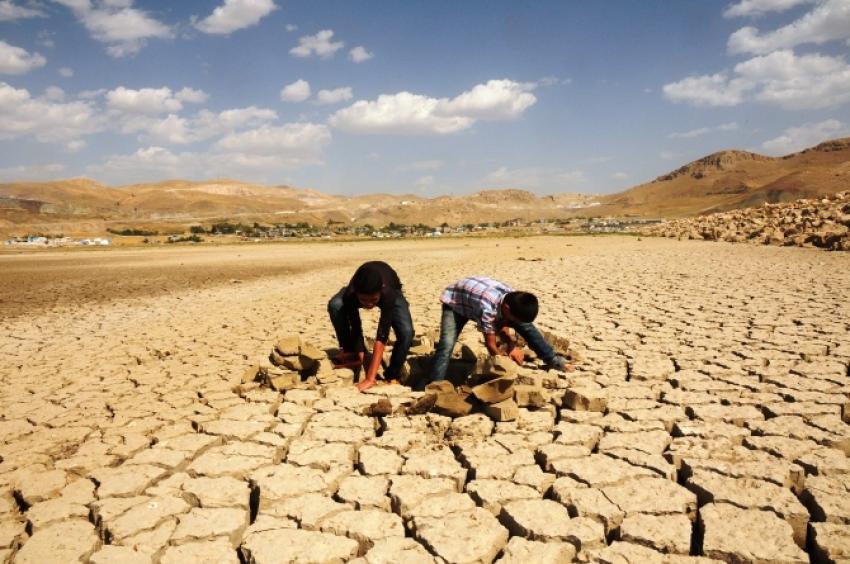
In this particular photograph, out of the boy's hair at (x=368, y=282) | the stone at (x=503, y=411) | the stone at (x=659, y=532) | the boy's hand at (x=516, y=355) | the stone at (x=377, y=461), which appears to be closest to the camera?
the stone at (x=659, y=532)

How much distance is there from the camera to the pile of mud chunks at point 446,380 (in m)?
3.05

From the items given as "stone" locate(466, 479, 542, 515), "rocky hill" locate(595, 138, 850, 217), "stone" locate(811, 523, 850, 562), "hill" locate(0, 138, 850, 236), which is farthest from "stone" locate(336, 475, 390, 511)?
"rocky hill" locate(595, 138, 850, 217)

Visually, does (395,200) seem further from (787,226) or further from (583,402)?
(583,402)

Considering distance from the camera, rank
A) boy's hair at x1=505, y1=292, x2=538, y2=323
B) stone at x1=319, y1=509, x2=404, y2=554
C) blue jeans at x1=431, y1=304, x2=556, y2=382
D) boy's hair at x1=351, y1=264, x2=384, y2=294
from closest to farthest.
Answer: stone at x1=319, y1=509, x2=404, y2=554 → boy's hair at x1=505, y1=292, x2=538, y2=323 → boy's hair at x1=351, y1=264, x2=384, y2=294 → blue jeans at x1=431, y1=304, x2=556, y2=382

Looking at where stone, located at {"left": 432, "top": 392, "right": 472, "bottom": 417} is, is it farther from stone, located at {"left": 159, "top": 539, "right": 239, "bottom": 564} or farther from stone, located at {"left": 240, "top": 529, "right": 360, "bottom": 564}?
stone, located at {"left": 159, "top": 539, "right": 239, "bottom": 564}

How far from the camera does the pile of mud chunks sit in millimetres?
3051

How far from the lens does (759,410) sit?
116 inches

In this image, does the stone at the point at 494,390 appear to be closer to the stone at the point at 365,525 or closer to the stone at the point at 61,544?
the stone at the point at 365,525

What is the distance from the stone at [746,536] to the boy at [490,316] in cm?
147

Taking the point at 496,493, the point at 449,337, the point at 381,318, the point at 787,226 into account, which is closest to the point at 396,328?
the point at 381,318

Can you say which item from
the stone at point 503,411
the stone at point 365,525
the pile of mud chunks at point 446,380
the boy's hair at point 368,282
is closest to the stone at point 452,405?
the pile of mud chunks at point 446,380

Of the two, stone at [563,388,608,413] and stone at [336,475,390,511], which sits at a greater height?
stone at [563,388,608,413]

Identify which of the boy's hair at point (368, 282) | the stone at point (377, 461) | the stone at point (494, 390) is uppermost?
the boy's hair at point (368, 282)

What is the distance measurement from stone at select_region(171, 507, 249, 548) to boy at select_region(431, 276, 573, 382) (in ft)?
5.57
